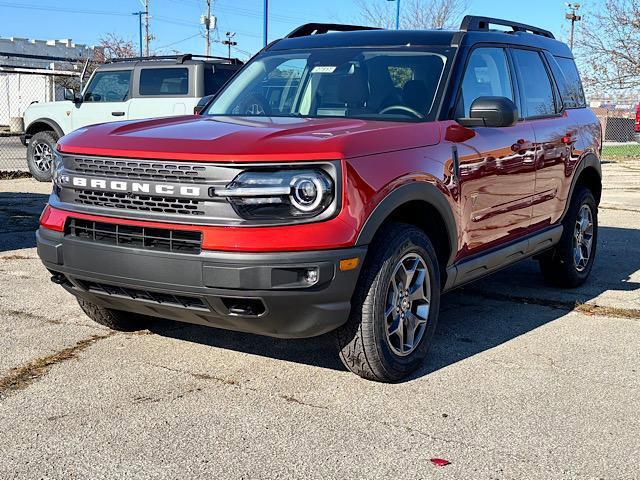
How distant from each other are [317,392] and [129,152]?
1.51 m

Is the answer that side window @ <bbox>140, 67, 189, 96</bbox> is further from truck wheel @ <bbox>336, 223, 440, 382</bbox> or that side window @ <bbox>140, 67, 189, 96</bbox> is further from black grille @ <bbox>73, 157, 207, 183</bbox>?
truck wheel @ <bbox>336, 223, 440, 382</bbox>

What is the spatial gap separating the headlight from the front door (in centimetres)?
941

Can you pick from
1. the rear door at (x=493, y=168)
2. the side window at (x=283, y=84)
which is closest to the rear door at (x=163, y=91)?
the side window at (x=283, y=84)

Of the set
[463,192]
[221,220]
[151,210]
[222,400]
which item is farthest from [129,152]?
[463,192]

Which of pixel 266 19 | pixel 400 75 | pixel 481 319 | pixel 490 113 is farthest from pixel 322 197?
pixel 266 19

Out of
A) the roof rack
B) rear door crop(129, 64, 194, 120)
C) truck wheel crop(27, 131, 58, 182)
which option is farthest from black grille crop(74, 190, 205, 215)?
truck wheel crop(27, 131, 58, 182)

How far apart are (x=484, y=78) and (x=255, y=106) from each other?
1.50 meters

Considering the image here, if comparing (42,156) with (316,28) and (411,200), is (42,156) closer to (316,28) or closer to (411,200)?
(316,28)

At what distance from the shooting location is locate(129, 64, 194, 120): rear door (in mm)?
12125

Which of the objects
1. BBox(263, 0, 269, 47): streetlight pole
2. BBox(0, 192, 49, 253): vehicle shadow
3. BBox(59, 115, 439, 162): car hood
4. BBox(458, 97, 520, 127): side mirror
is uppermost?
BBox(263, 0, 269, 47): streetlight pole

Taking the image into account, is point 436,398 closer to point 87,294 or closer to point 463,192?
point 463,192

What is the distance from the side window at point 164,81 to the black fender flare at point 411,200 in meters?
8.26

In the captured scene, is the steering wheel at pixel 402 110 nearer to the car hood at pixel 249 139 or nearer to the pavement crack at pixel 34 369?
the car hood at pixel 249 139

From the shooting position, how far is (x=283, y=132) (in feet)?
13.4
